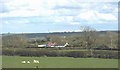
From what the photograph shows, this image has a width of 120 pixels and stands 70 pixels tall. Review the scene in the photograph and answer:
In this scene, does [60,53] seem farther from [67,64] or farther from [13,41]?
[13,41]

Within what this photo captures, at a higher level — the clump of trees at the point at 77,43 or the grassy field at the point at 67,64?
the clump of trees at the point at 77,43

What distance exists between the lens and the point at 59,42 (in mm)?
86750

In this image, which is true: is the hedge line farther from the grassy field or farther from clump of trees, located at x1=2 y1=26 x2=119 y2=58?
the grassy field

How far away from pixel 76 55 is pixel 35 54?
8495mm

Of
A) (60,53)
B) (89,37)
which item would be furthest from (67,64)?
(89,37)

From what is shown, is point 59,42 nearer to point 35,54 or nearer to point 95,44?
point 95,44

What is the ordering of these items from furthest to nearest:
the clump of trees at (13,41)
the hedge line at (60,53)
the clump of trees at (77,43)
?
the clump of trees at (13,41), the clump of trees at (77,43), the hedge line at (60,53)

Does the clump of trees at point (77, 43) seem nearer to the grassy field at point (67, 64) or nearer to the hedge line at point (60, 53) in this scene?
the hedge line at point (60, 53)

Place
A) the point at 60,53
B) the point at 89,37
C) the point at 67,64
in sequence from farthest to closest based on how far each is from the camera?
the point at 89,37 < the point at 60,53 < the point at 67,64


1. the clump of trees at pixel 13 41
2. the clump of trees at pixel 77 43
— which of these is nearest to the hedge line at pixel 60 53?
the clump of trees at pixel 77 43

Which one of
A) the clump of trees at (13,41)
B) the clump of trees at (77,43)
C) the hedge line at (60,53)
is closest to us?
the hedge line at (60,53)

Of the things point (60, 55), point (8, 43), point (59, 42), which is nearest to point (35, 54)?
point (60, 55)

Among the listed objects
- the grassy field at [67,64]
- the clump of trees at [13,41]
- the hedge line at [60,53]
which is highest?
the clump of trees at [13,41]

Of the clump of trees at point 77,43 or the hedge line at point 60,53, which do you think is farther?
the clump of trees at point 77,43
